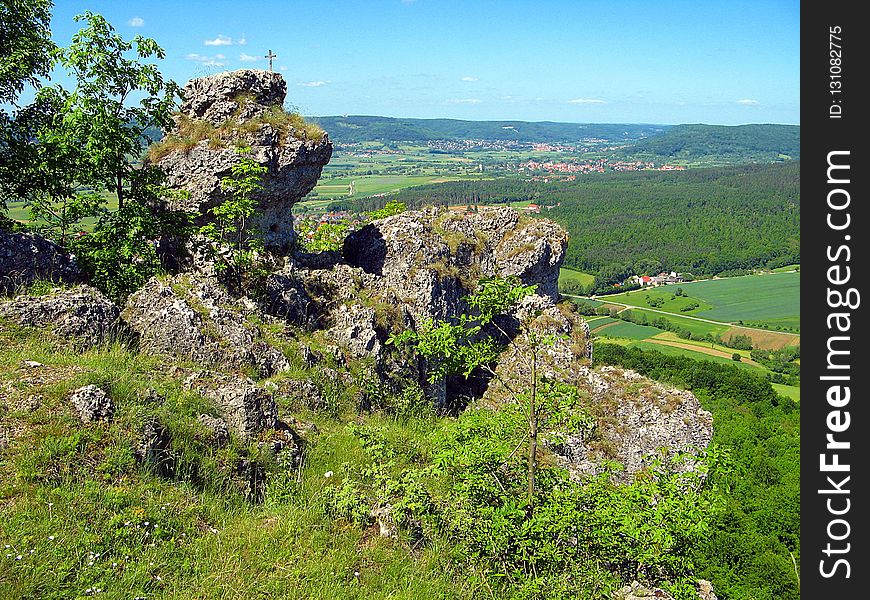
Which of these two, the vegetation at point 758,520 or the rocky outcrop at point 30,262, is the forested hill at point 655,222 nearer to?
the vegetation at point 758,520

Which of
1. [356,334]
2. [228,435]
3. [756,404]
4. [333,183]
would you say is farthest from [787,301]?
[333,183]

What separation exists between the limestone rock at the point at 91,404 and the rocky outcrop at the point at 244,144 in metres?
8.43

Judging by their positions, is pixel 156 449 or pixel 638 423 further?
pixel 638 423

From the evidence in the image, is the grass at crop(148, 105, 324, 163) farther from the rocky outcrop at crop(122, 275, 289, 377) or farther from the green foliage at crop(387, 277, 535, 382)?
the green foliage at crop(387, 277, 535, 382)

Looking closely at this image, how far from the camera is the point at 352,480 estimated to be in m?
7.28

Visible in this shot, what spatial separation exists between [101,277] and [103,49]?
4.96 m

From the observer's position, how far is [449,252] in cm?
2084

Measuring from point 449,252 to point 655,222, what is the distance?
153m

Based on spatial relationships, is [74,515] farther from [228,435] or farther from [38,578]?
[228,435]

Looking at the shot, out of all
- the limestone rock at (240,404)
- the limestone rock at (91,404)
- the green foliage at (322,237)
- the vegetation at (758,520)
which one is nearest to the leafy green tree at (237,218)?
the limestone rock at (240,404)

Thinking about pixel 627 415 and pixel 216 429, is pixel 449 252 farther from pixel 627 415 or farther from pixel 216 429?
pixel 216 429

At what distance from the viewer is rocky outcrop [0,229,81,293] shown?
1017cm

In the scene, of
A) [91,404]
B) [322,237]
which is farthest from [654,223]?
[91,404]

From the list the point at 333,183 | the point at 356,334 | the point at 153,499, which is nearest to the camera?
the point at 153,499
